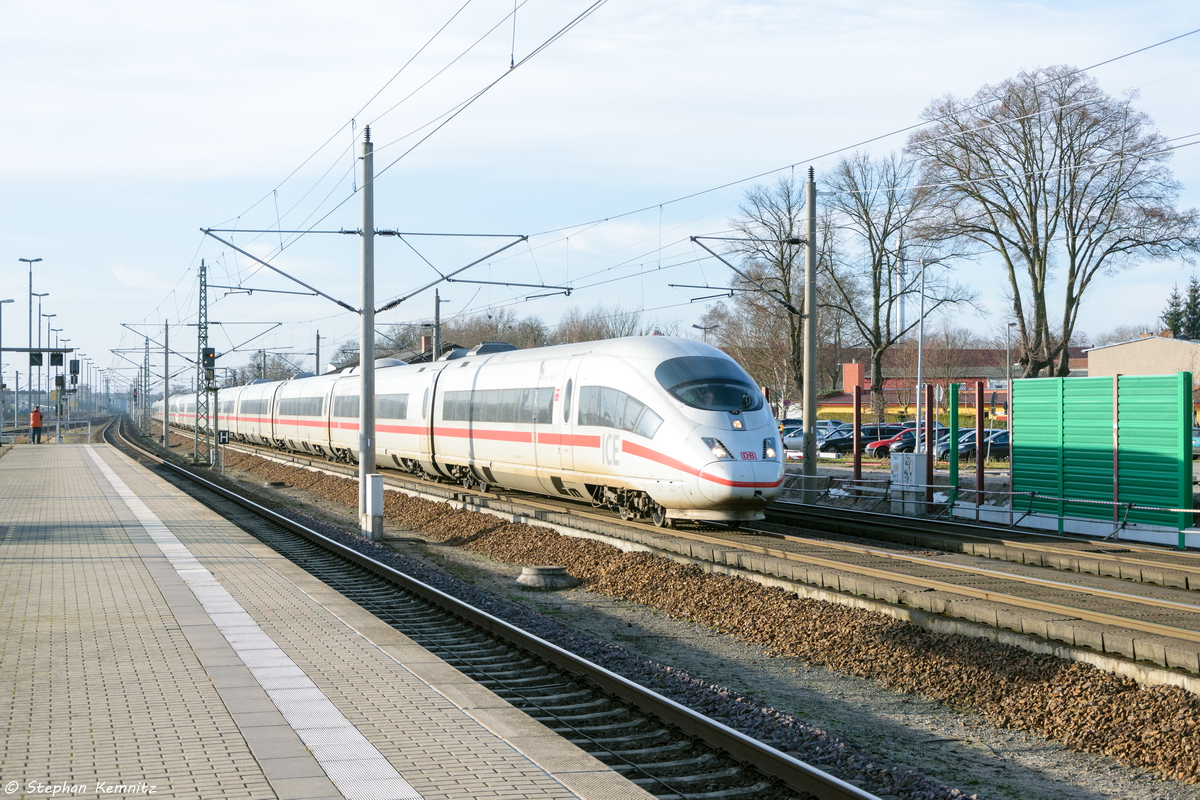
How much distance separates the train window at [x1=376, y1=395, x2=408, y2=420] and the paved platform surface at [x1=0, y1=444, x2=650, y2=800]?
16.1 meters

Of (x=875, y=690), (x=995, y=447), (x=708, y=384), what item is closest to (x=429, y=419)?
(x=708, y=384)

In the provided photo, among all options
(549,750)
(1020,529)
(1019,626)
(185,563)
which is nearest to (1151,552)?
(1020,529)

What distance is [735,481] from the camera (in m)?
15.5

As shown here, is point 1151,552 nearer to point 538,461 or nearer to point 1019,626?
point 1019,626

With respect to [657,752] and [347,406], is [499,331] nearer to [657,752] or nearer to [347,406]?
[347,406]

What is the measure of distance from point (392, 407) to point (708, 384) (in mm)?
16344

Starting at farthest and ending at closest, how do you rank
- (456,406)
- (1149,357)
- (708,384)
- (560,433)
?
(1149,357)
(456,406)
(560,433)
(708,384)

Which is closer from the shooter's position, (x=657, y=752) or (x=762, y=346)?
(x=657, y=752)

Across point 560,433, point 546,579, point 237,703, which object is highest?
point 560,433

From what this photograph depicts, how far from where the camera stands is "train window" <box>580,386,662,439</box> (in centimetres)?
1656

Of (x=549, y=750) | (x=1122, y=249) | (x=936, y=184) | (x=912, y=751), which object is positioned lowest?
(x=912, y=751)

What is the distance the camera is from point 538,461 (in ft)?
67.4

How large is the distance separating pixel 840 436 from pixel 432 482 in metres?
24.1

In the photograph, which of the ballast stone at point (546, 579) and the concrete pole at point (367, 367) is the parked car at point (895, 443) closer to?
the concrete pole at point (367, 367)
